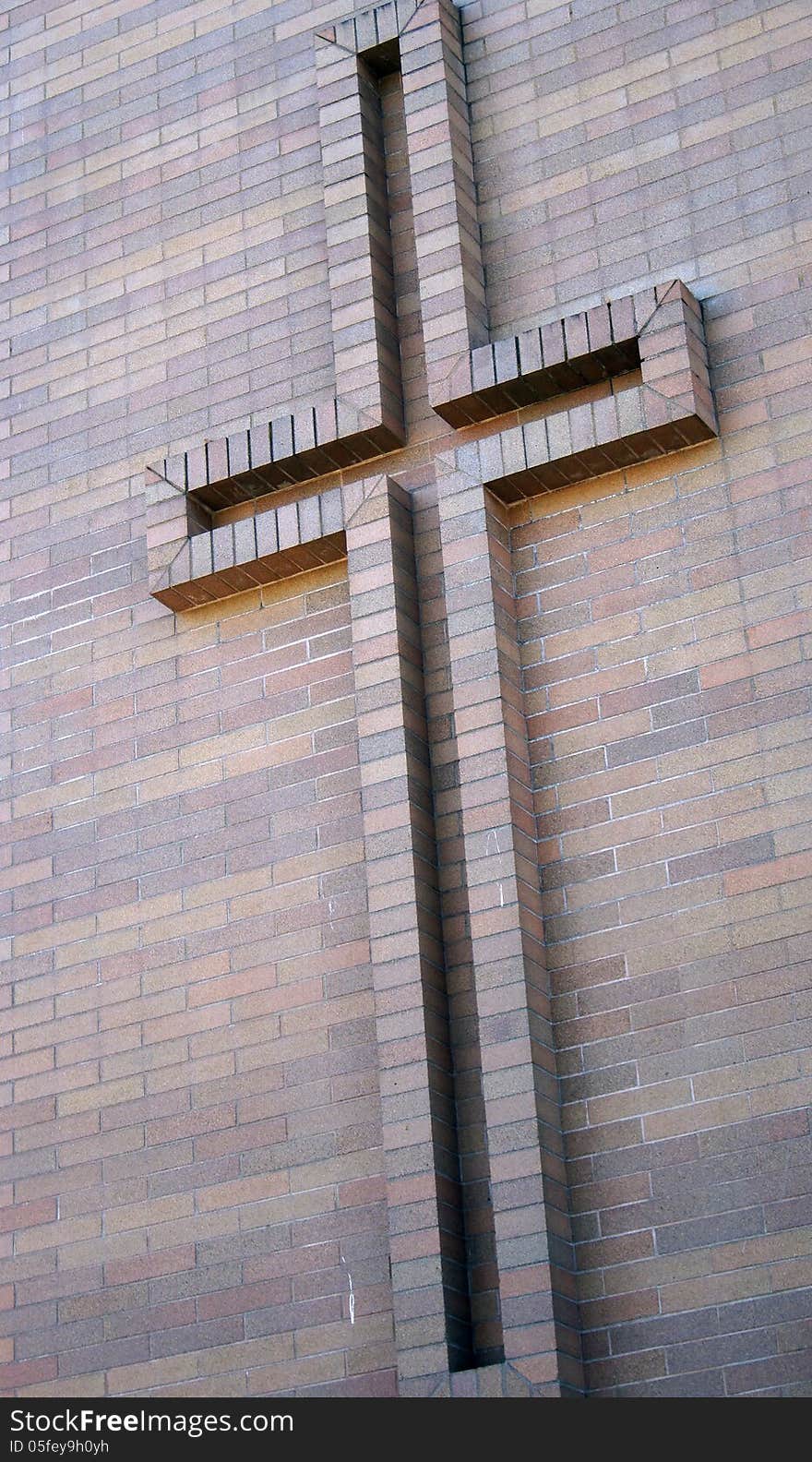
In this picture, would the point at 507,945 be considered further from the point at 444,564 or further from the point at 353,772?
the point at 444,564

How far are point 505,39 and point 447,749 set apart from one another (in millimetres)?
3595

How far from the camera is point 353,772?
9102 mm

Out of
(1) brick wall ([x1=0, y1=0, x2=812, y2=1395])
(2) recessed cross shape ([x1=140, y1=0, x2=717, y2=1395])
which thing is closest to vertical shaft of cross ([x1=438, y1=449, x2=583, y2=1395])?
(2) recessed cross shape ([x1=140, y1=0, x2=717, y2=1395])

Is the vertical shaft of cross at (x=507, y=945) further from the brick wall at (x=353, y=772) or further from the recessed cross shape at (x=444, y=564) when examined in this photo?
the brick wall at (x=353, y=772)

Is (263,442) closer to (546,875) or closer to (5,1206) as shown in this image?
(546,875)

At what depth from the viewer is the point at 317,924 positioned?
352 inches

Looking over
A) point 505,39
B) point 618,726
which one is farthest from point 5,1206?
point 505,39

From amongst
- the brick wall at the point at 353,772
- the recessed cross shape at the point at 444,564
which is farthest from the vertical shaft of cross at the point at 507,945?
the brick wall at the point at 353,772

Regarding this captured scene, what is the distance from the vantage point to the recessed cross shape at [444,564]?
7.95 m

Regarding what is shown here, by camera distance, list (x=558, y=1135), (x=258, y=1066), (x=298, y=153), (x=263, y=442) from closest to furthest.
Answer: (x=558, y=1135), (x=258, y=1066), (x=263, y=442), (x=298, y=153)

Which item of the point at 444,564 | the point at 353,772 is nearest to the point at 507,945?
the point at 353,772

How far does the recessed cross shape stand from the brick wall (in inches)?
4.1

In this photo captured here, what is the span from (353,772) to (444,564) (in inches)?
38.6

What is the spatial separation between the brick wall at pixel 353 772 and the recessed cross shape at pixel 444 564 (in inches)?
4.1
